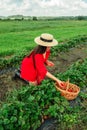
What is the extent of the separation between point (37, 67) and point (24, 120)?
3.85ft

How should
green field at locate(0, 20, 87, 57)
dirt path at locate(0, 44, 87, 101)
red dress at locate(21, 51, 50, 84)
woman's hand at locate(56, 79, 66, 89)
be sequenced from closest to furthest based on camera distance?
1. red dress at locate(21, 51, 50, 84)
2. woman's hand at locate(56, 79, 66, 89)
3. dirt path at locate(0, 44, 87, 101)
4. green field at locate(0, 20, 87, 57)

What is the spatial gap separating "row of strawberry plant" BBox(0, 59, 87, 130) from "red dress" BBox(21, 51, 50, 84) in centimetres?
23

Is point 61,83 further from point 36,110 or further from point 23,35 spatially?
point 23,35

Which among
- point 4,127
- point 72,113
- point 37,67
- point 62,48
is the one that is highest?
point 37,67

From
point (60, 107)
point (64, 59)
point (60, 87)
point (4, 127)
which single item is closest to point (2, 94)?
point (60, 87)

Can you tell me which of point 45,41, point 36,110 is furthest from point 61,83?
point 36,110

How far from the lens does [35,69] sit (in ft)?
17.1

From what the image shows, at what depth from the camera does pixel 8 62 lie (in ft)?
31.8

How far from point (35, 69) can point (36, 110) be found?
94 cm

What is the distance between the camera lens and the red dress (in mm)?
5000

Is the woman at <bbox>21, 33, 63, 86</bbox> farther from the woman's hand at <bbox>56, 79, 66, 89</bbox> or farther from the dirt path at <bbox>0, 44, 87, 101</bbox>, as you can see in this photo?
the dirt path at <bbox>0, 44, 87, 101</bbox>

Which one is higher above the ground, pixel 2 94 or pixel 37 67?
pixel 37 67

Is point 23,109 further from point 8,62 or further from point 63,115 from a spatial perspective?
point 8,62

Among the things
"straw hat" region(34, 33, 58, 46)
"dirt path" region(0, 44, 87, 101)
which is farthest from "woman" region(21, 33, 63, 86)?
"dirt path" region(0, 44, 87, 101)
